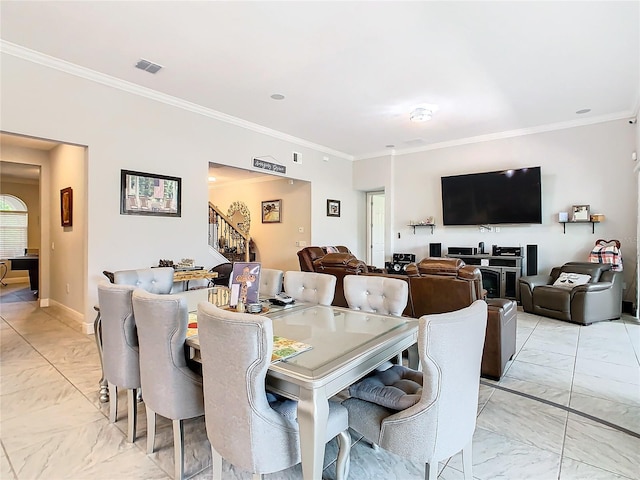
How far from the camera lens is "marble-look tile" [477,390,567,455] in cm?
215

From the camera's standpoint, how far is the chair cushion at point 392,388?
160 cm

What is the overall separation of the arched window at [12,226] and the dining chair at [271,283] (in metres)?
9.62

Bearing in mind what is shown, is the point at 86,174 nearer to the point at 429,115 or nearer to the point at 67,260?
the point at 67,260

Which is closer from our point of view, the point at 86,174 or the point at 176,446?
the point at 176,446

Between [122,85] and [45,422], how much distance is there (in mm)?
3812

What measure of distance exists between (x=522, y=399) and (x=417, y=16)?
10.7ft

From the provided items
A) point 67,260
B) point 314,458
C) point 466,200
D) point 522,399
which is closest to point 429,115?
point 466,200

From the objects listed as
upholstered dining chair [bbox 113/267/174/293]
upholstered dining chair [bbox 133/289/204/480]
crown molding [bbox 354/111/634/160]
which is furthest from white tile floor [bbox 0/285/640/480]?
crown molding [bbox 354/111/634/160]

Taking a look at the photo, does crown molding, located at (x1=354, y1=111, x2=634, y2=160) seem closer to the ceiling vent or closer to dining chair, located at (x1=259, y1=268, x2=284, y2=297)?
the ceiling vent

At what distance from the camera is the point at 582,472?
1.85 metres

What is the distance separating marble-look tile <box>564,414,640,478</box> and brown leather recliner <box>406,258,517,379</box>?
733 mm

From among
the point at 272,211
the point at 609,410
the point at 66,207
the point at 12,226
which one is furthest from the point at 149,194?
the point at 12,226

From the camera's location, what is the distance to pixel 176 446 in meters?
1.78

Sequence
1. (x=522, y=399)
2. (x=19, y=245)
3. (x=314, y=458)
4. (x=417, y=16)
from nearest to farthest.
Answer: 1. (x=314, y=458)
2. (x=522, y=399)
3. (x=417, y=16)
4. (x=19, y=245)
